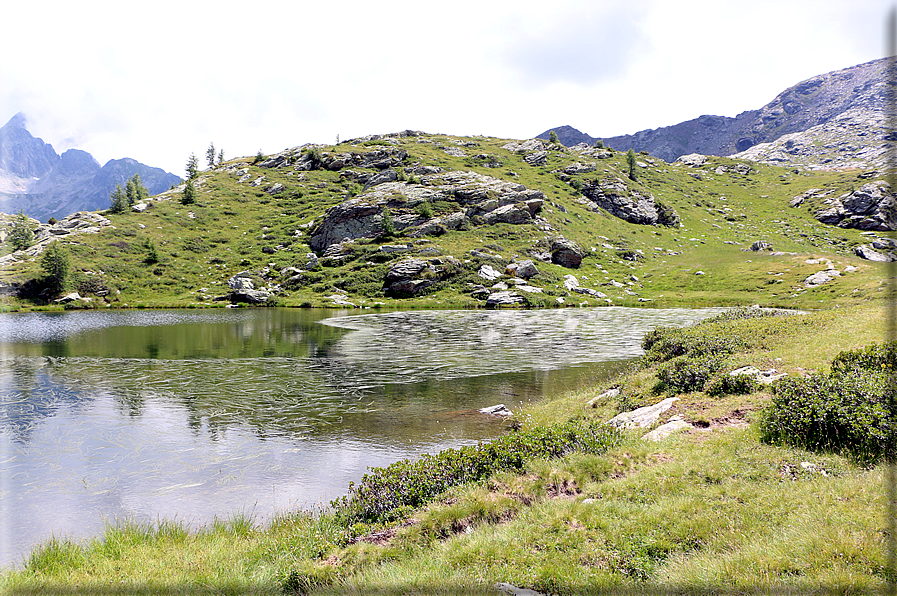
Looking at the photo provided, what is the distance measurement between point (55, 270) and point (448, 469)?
107943 millimetres

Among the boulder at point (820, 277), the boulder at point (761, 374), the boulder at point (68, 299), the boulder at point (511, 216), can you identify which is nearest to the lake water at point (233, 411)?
the boulder at point (761, 374)

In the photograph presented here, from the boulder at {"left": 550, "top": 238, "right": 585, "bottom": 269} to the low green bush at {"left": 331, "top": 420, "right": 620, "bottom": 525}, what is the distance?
90.7 metres

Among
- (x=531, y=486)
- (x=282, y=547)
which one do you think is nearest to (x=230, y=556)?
(x=282, y=547)

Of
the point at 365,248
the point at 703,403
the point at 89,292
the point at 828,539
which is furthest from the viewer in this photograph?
the point at 365,248

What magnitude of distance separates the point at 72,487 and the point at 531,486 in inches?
510

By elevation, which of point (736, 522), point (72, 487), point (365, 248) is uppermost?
point (365, 248)

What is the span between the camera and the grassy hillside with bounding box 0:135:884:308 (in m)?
77.5

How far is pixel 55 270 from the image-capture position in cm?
8212

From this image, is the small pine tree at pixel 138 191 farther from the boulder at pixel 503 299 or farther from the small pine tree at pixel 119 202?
the boulder at pixel 503 299

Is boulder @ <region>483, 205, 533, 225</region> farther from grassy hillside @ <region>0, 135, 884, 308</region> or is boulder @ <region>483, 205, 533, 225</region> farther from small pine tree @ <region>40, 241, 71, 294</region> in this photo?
small pine tree @ <region>40, 241, 71, 294</region>

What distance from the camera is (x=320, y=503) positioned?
10422 mm

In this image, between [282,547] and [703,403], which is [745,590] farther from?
[703,403]

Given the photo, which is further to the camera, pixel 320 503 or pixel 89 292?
pixel 89 292

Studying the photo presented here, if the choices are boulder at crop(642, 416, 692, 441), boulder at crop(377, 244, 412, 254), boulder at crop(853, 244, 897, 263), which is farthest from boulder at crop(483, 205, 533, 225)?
boulder at crop(642, 416, 692, 441)
